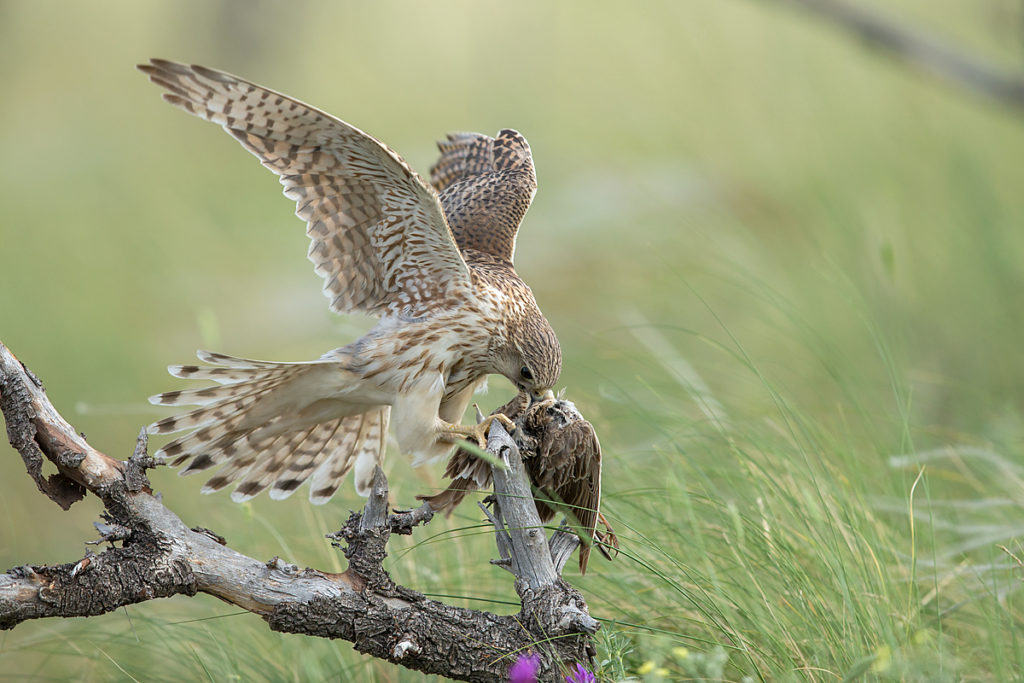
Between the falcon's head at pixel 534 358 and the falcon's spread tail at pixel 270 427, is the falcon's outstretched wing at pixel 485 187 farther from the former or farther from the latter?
the falcon's spread tail at pixel 270 427

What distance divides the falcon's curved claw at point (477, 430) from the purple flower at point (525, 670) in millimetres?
675

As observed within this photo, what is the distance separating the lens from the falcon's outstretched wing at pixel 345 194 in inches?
120

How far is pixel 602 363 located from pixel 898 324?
5.68 ft

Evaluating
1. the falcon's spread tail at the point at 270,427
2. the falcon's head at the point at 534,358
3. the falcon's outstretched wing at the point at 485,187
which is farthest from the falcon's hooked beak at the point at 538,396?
the falcon's outstretched wing at the point at 485,187

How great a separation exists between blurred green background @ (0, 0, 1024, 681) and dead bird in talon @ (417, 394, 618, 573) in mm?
164

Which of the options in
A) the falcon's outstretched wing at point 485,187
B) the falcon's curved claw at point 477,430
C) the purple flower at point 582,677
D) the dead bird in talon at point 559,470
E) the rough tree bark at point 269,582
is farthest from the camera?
Answer: the falcon's outstretched wing at point 485,187

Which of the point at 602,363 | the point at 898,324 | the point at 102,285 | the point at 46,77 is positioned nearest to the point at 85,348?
the point at 102,285

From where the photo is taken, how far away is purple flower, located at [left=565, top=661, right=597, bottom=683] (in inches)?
98.7

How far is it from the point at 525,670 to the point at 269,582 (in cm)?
68

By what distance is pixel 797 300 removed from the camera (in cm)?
600

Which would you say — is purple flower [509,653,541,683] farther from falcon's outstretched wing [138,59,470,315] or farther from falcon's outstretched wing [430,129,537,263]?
falcon's outstretched wing [430,129,537,263]

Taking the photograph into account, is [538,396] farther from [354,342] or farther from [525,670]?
[525,670]

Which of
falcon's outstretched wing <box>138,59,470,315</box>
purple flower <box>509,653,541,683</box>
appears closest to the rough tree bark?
purple flower <box>509,653,541,683</box>

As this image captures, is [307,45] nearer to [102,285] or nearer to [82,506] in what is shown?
[102,285]
